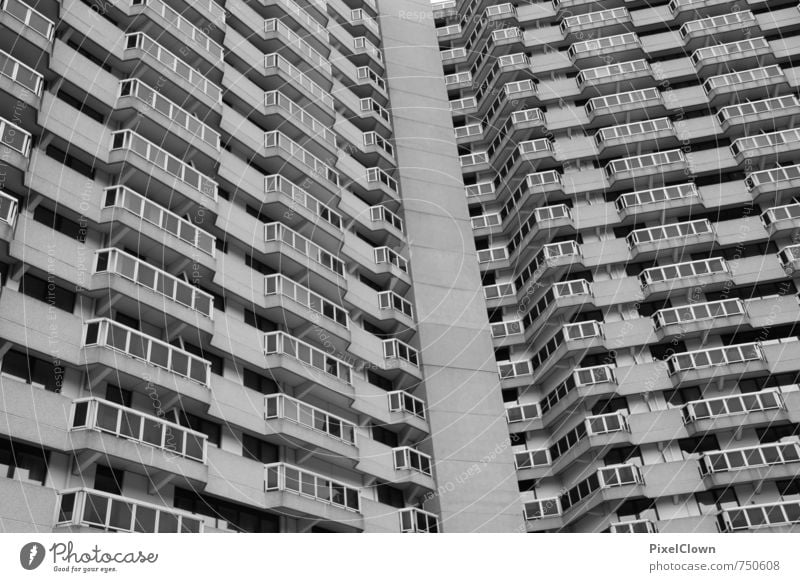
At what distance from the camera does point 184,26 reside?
4597 cm

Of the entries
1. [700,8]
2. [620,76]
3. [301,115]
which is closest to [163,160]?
[301,115]

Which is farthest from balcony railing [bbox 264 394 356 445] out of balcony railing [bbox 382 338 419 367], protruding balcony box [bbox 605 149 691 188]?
protruding balcony box [bbox 605 149 691 188]

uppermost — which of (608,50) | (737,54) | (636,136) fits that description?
(608,50)

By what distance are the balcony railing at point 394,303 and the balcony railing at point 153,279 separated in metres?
15.0

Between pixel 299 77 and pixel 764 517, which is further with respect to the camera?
pixel 299 77

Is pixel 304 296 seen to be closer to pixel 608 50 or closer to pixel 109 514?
pixel 109 514

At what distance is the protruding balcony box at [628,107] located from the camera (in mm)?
60562

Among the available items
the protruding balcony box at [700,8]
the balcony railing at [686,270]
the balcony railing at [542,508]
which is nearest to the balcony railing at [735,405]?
the balcony railing at [686,270]

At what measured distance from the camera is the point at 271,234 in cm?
4491

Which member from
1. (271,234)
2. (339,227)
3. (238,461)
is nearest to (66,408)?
(238,461)

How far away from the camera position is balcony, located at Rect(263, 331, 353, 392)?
40.7 metres

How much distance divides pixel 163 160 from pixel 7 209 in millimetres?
9632

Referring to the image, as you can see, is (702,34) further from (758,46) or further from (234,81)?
(234,81)

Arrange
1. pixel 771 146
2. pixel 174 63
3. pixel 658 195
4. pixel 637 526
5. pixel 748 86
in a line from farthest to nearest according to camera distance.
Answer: pixel 748 86 < pixel 771 146 < pixel 658 195 < pixel 174 63 < pixel 637 526
